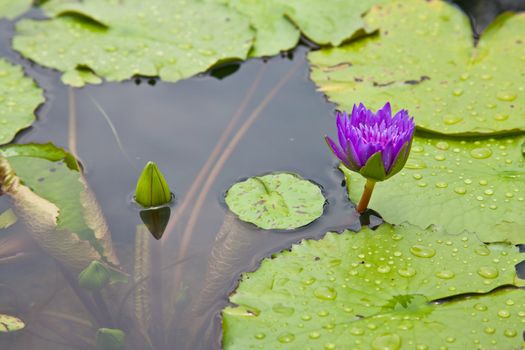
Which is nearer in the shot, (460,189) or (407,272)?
(407,272)

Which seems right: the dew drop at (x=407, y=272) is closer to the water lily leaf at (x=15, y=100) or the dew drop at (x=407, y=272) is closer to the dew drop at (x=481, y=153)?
the dew drop at (x=481, y=153)

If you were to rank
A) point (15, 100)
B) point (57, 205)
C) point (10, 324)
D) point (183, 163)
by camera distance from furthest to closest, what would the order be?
point (15, 100), point (183, 163), point (57, 205), point (10, 324)

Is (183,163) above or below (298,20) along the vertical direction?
below

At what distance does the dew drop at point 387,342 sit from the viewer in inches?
76.5

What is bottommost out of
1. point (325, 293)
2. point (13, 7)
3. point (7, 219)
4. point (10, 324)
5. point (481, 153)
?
point (10, 324)

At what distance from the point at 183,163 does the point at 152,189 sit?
12.0 inches

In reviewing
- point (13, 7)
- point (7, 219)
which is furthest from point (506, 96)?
point (13, 7)

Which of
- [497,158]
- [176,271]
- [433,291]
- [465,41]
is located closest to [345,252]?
[433,291]

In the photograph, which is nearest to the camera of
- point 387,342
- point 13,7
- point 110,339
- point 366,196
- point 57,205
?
point 387,342

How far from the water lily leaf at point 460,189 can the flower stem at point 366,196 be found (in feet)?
0.13

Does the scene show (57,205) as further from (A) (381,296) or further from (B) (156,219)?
(A) (381,296)

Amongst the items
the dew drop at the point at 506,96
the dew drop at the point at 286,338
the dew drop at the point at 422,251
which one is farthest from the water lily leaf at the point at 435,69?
the dew drop at the point at 286,338

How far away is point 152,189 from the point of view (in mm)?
2543

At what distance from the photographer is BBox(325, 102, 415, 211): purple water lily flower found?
2.20 m
